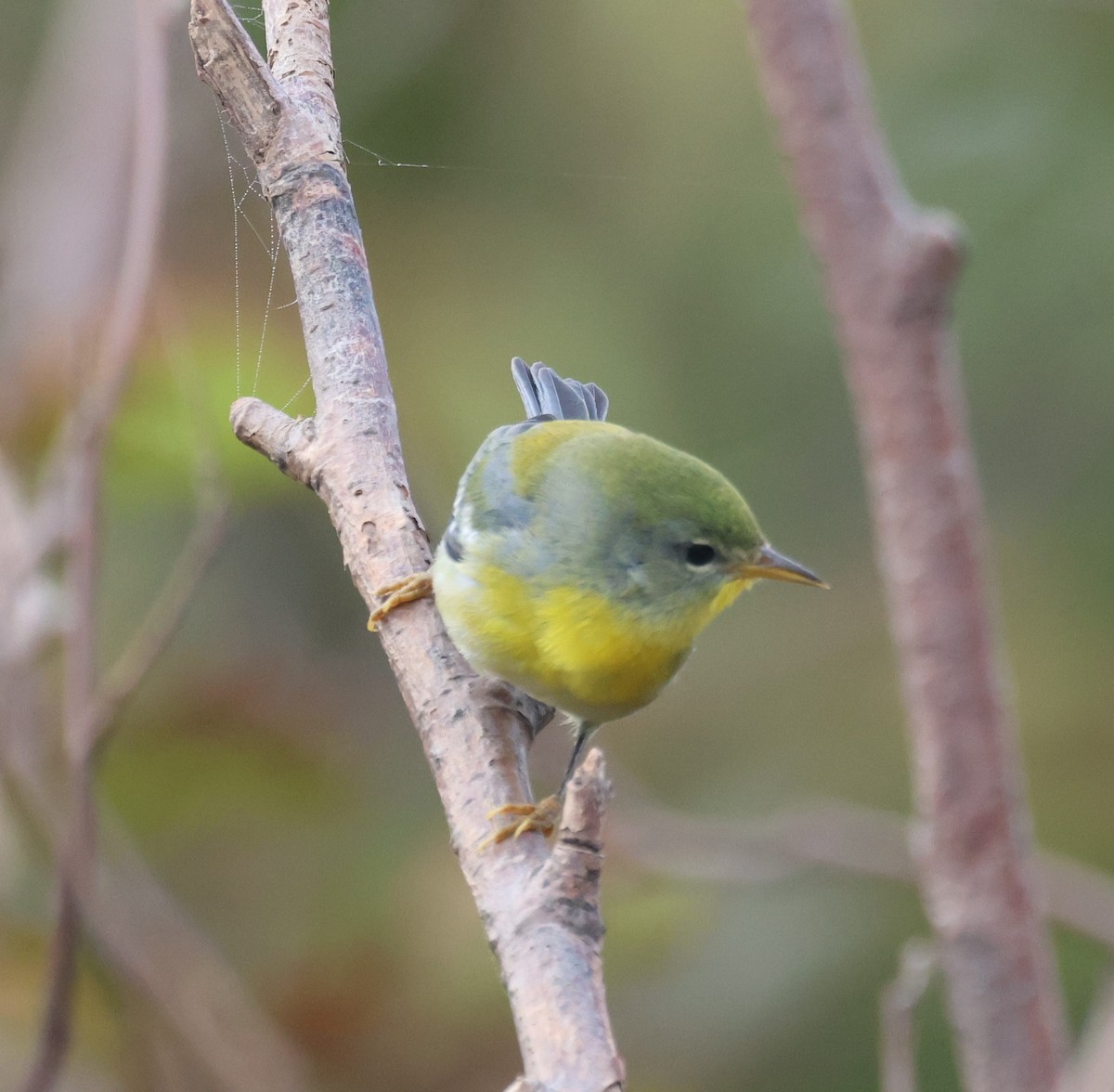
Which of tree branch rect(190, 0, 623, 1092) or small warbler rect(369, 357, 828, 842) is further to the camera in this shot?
small warbler rect(369, 357, 828, 842)

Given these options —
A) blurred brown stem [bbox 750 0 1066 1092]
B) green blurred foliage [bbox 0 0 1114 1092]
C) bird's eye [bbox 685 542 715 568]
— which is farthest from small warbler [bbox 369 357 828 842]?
blurred brown stem [bbox 750 0 1066 1092]

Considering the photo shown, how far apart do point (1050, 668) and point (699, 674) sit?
0.87 meters

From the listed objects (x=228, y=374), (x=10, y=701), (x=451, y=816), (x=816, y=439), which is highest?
(x=816, y=439)

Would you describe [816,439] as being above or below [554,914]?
above

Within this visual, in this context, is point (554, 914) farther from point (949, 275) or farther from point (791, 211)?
point (791, 211)

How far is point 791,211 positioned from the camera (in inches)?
131

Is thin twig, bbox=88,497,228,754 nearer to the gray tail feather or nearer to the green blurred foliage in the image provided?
the green blurred foliage

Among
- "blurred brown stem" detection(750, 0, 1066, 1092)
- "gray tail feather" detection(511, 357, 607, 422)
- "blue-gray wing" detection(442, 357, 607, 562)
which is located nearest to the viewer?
"blurred brown stem" detection(750, 0, 1066, 1092)

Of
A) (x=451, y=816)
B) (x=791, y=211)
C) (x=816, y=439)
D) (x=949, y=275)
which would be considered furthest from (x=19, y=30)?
(x=949, y=275)

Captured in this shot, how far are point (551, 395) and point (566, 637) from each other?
0.84 metres

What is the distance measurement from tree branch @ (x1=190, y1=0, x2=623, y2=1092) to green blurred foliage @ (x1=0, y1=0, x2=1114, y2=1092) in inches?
22.5

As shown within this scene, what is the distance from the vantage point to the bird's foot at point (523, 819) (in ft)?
4.56

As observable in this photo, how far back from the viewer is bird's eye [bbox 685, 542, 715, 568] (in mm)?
1920

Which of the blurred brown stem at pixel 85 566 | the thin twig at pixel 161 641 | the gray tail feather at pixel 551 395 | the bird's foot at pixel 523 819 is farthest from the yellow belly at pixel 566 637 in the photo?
the gray tail feather at pixel 551 395
